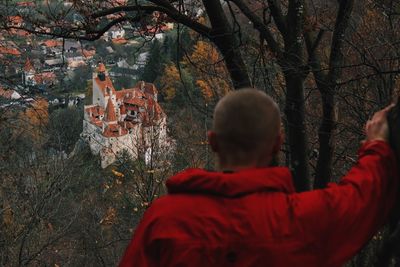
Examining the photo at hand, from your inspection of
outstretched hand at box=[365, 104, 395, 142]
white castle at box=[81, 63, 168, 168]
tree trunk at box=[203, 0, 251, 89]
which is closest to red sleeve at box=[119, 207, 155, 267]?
outstretched hand at box=[365, 104, 395, 142]

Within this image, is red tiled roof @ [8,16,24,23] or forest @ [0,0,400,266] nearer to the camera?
forest @ [0,0,400,266]

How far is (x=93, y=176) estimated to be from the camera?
19219 mm

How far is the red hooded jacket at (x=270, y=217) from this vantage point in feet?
5.21

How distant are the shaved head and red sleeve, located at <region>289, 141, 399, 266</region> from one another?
0.65 ft

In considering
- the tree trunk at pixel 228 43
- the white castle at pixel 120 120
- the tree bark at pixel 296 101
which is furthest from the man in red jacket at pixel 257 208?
the white castle at pixel 120 120

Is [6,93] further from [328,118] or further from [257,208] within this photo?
[257,208]

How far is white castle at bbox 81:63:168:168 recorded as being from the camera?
1458 centimetres

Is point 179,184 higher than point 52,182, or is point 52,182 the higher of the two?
point 179,184

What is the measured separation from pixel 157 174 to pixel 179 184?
464 inches

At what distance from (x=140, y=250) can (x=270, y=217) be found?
0.46m

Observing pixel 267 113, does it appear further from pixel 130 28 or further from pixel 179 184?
pixel 130 28

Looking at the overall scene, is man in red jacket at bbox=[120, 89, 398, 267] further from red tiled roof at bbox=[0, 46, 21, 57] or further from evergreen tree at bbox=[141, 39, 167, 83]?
evergreen tree at bbox=[141, 39, 167, 83]

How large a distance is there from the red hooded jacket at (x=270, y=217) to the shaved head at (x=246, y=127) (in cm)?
7

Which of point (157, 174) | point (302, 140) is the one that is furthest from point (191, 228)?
point (157, 174)
